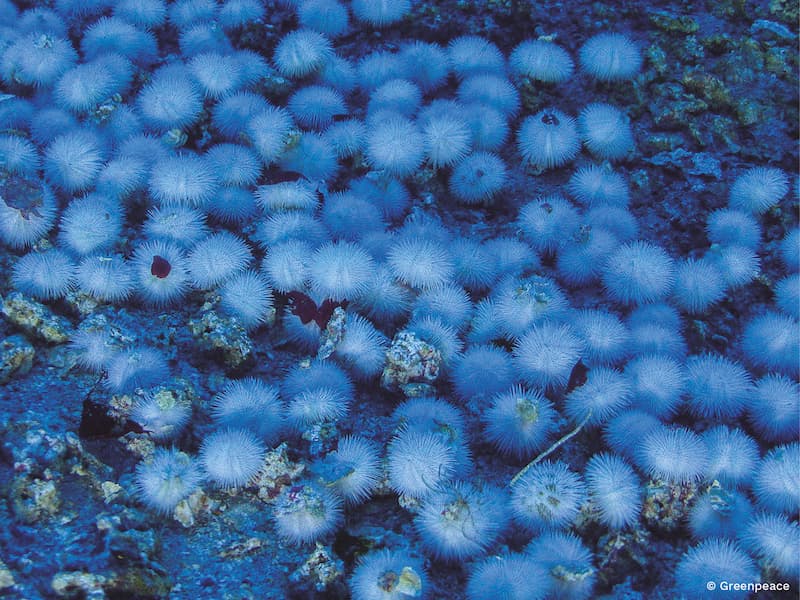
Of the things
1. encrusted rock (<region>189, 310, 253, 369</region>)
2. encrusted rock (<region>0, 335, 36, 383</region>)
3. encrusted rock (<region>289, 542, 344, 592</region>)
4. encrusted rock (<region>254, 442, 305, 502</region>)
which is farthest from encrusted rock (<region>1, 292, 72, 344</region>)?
encrusted rock (<region>289, 542, 344, 592</region>)

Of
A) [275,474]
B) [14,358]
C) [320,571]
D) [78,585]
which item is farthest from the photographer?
[14,358]

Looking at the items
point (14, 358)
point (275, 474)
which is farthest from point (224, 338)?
point (14, 358)

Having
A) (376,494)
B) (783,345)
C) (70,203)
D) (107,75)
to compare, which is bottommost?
(376,494)

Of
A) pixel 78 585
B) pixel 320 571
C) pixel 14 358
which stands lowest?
pixel 320 571

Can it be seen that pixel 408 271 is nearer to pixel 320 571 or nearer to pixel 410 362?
pixel 410 362

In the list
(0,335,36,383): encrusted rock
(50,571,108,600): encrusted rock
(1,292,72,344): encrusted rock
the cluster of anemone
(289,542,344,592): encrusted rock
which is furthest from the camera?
(1,292,72,344): encrusted rock

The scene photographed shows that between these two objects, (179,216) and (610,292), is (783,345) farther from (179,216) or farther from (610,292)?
(179,216)

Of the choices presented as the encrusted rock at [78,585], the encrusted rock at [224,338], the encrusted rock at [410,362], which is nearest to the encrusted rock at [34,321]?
the encrusted rock at [224,338]

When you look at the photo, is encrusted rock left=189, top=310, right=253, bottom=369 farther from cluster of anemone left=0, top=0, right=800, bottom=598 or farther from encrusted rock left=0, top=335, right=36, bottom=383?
encrusted rock left=0, top=335, right=36, bottom=383

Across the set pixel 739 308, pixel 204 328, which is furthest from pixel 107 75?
pixel 739 308
